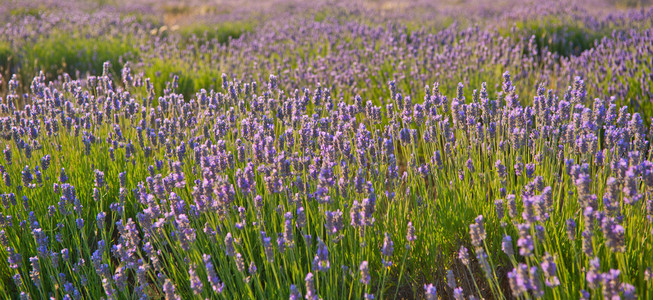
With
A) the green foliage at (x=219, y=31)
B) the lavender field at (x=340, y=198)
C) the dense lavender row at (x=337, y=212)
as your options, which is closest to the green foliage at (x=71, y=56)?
the green foliage at (x=219, y=31)

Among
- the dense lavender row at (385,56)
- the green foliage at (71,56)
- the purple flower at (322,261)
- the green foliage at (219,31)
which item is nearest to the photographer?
the purple flower at (322,261)

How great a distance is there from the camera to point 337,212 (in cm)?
179

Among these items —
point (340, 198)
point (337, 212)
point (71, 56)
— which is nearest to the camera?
point (337, 212)

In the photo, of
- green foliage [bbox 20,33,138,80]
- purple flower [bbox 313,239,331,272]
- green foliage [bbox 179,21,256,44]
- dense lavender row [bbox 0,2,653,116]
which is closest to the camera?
purple flower [bbox 313,239,331,272]

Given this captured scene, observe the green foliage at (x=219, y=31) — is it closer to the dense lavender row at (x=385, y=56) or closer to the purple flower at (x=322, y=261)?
the dense lavender row at (x=385, y=56)

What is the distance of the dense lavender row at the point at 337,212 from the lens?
1.70 m

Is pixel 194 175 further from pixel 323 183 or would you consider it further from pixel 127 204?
pixel 323 183

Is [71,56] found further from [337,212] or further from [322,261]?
[322,261]

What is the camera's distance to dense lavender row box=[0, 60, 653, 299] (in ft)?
5.57

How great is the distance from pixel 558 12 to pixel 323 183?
8.84m

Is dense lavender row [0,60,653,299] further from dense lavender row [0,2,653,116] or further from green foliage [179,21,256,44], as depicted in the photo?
green foliage [179,21,256,44]

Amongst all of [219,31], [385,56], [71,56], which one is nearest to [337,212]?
[385,56]

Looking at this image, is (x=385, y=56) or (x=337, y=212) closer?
(x=337, y=212)

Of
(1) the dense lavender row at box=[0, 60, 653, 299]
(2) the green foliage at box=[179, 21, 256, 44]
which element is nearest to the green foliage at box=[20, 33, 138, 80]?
(2) the green foliage at box=[179, 21, 256, 44]
